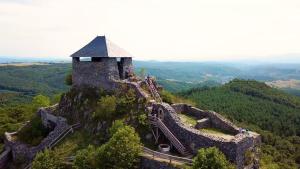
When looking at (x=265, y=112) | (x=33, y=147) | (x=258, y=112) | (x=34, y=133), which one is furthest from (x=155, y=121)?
(x=265, y=112)

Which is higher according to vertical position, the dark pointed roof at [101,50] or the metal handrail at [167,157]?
the dark pointed roof at [101,50]

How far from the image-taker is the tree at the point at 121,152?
97.6 ft

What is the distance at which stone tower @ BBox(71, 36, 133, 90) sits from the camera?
43.1 meters

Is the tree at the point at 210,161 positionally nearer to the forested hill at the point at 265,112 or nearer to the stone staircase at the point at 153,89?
the stone staircase at the point at 153,89

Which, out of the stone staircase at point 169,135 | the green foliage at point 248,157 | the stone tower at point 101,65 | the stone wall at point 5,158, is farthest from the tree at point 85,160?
the stone wall at point 5,158

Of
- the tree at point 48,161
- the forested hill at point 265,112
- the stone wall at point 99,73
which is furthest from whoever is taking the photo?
the forested hill at point 265,112

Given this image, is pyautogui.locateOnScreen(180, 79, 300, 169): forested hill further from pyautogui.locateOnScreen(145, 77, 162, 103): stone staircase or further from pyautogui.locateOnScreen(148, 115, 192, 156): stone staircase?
pyautogui.locateOnScreen(148, 115, 192, 156): stone staircase

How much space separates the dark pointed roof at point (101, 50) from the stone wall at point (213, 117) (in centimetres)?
1056

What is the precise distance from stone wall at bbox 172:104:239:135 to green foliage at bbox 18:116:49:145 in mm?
18301

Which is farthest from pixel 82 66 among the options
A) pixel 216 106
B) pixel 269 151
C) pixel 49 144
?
pixel 216 106

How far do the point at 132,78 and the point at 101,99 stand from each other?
6.19 metres

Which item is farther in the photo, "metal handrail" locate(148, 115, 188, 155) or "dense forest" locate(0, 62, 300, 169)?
"dense forest" locate(0, 62, 300, 169)

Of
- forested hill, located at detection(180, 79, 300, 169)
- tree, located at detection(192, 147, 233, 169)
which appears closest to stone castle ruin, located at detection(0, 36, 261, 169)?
tree, located at detection(192, 147, 233, 169)

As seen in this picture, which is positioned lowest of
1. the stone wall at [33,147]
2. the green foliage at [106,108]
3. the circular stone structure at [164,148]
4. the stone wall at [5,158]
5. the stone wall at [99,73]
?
the stone wall at [5,158]
